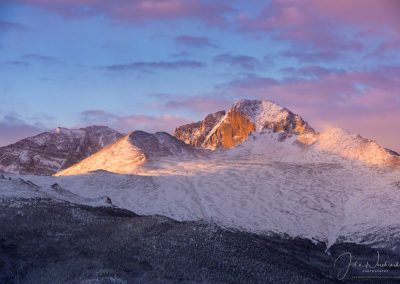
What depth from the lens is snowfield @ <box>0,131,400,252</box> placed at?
90938 millimetres

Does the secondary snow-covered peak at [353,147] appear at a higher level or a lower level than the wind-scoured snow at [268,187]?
higher

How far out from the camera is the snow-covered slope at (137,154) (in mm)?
132000

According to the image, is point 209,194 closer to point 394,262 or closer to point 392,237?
point 392,237

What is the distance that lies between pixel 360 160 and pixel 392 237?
44760mm

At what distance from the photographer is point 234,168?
417ft

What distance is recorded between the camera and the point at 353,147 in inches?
5221

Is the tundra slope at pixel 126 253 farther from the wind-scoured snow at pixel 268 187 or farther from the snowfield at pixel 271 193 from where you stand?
the wind-scoured snow at pixel 268 187

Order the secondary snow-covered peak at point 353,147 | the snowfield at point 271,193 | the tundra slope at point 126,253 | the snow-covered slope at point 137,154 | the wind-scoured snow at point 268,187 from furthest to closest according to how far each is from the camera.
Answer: the snow-covered slope at point 137,154, the secondary snow-covered peak at point 353,147, the wind-scoured snow at point 268,187, the snowfield at point 271,193, the tundra slope at point 126,253

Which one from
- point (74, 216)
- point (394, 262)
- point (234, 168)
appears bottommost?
point (394, 262)

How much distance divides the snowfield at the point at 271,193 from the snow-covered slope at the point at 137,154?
2988 mm

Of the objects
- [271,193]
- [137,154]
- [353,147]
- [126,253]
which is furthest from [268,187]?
[126,253]

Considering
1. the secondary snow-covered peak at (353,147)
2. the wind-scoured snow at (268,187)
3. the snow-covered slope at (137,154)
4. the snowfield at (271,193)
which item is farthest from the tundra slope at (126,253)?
the snow-covered slope at (137,154)

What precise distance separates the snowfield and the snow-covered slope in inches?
118

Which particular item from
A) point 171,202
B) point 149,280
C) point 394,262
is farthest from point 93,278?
point 171,202
